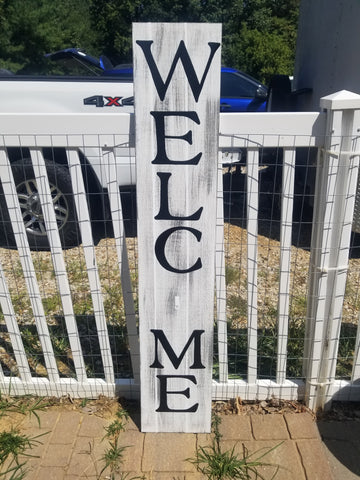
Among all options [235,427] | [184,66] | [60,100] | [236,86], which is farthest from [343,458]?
[236,86]

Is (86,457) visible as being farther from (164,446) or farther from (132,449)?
(164,446)

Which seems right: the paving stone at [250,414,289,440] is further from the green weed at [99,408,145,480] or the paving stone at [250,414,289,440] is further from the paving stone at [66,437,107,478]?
the paving stone at [66,437,107,478]

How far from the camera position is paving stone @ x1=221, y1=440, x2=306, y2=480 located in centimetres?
238

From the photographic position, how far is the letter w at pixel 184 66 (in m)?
2.02

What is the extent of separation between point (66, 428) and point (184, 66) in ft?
6.56

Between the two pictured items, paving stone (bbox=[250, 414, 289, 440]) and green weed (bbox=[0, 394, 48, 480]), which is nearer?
green weed (bbox=[0, 394, 48, 480])

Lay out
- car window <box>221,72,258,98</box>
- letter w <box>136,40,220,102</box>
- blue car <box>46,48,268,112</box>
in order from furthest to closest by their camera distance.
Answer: car window <box>221,72,258,98</box> < blue car <box>46,48,268,112</box> < letter w <box>136,40,220,102</box>

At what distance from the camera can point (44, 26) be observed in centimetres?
2109

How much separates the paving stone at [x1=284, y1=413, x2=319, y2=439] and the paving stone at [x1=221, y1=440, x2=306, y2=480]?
0.24 ft

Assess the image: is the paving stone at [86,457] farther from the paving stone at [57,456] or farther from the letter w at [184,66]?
the letter w at [184,66]

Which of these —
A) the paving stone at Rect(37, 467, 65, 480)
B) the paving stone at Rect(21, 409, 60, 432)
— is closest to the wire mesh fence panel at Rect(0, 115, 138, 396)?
the paving stone at Rect(21, 409, 60, 432)

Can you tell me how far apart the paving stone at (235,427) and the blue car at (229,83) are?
189 inches

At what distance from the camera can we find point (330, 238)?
2.44 metres

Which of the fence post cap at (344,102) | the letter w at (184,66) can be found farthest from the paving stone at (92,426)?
the fence post cap at (344,102)
